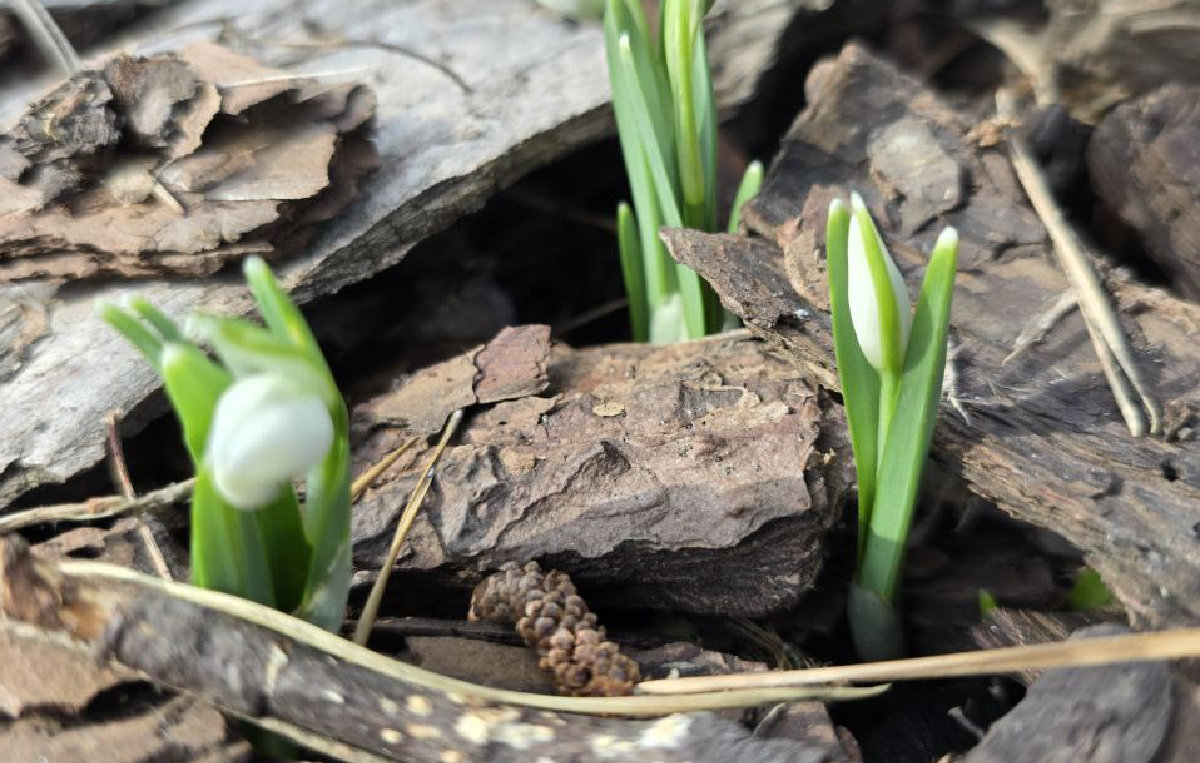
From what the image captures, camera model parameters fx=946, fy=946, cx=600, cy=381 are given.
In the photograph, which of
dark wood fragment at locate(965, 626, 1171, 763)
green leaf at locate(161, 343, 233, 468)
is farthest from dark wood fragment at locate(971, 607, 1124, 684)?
green leaf at locate(161, 343, 233, 468)

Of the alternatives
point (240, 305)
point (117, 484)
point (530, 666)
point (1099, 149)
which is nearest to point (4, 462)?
point (117, 484)

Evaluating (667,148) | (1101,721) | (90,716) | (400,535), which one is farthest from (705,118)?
(90,716)

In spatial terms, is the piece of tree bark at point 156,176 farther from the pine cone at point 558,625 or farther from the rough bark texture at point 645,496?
the pine cone at point 558,625

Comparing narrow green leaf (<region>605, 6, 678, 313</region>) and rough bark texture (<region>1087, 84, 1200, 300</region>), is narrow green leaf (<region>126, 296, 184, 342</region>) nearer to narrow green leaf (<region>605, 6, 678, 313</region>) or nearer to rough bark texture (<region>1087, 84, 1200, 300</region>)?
narrow green leaf (<region>605, 6, 678, 313</region>)

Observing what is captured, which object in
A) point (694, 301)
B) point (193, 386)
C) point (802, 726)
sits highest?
point (193, 386)

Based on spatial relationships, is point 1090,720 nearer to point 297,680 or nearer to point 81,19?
point 297,680

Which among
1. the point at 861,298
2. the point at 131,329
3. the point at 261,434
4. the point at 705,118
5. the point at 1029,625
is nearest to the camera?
the point at 261,434
